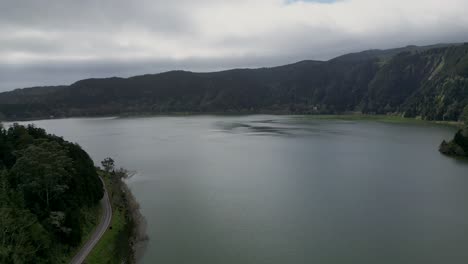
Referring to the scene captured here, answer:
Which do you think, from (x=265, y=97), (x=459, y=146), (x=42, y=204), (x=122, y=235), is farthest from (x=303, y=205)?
(x=265, y=97)

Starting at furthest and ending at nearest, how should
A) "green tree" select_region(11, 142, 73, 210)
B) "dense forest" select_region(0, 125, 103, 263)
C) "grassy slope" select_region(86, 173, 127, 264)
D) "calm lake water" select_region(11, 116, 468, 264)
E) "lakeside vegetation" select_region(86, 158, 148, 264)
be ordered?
1. "green tree" select_region(11, 142, 73, 210)
2. "calm lake water" select_region(11, 116, 468, 264)
3. "lakeside vegetation" select_region(86, 158, 148, 264)
4. "grassy slope" select_region(86, 173, 127, 264)
5. "dense forest" select_region(0, 125, 103, 263)

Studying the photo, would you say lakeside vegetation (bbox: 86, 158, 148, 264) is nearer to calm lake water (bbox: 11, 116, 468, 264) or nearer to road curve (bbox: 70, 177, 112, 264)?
road curve (bbox: 70, 177, 112, 264)

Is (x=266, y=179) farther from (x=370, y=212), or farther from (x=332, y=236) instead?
(x=332, y=236)

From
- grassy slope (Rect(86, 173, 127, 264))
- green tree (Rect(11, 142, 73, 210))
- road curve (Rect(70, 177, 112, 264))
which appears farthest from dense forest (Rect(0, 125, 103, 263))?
grassy slope (Rect(86, 173, 127, 264))

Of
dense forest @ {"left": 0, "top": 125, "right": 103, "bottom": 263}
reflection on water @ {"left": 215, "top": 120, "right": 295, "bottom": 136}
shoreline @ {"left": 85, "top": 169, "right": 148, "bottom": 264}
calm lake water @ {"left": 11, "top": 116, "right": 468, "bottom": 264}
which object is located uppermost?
dense forest @ {"left": 0, "top": 125, "right": 103, "bottom": 263}

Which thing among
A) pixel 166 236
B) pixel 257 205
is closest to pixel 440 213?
pixel 257 205

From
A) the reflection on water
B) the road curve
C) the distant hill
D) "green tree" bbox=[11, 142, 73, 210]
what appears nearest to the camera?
the road curve

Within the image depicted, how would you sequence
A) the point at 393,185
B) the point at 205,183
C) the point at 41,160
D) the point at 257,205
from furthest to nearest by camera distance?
the point at 205,183 → the point at 393,185 → the point at 257,205 → the point at 41,160
